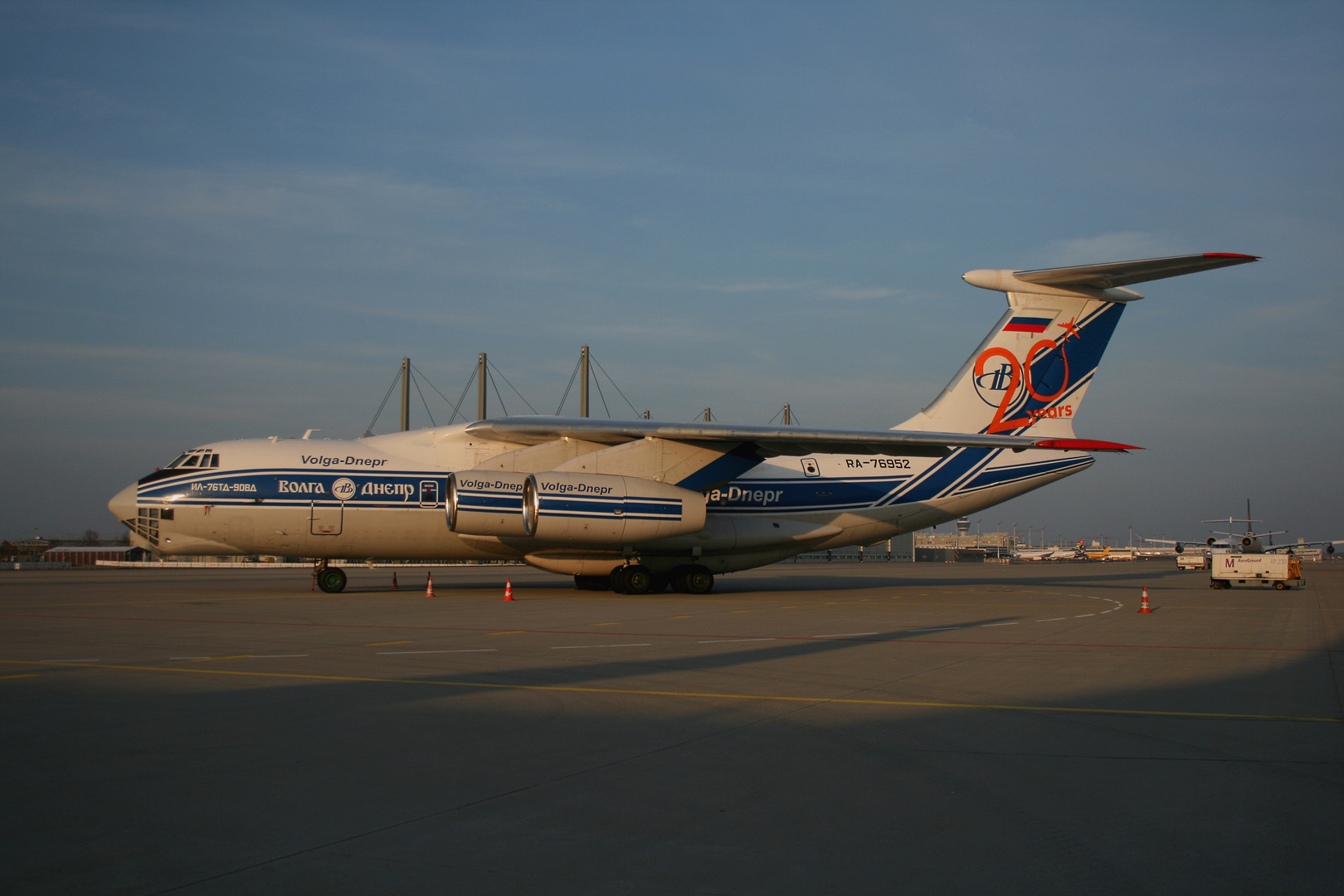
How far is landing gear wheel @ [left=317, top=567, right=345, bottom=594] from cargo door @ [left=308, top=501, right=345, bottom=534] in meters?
1.04

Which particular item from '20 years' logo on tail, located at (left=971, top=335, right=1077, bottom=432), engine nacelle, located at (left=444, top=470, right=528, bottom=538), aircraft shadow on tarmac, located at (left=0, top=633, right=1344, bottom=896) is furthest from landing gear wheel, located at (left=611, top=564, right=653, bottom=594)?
aircraft shadow on tarmac, located at (left=0, top=633, right=1344, bottom=896)

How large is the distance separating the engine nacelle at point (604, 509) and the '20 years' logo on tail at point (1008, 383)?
284 inches

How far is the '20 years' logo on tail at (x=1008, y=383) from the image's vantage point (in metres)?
20.2

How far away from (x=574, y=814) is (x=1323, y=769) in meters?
3.77

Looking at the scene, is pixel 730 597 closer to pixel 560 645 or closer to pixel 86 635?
pixel 560 645

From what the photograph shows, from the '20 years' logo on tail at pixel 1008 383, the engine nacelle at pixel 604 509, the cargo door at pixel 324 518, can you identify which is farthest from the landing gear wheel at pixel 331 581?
the '20 years' logo on tail at pixel 1008 383

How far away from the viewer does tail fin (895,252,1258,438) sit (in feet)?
65.1

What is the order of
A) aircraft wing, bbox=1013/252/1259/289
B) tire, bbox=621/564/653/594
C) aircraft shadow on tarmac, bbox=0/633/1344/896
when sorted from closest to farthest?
aircraft shadow on tarmac, bbox=0/633/1344/896 < aircraft wing, bbox=1013/252/1259/289 < tire, bbox=621/564/653/594

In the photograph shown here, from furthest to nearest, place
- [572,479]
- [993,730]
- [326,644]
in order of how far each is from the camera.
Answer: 1. [572,479]
2. [326,644]
3. [993,730]

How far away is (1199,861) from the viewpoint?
3.46 metres

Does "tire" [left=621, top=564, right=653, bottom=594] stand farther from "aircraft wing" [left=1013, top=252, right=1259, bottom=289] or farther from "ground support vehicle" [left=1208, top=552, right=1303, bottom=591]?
"ground support vehicle" [left=1208, top=552, right=1303, bottom=591]

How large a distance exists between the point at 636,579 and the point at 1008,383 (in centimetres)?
884

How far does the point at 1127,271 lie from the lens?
17.6m

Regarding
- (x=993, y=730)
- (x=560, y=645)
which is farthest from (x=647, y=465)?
(x=993, y=730)
